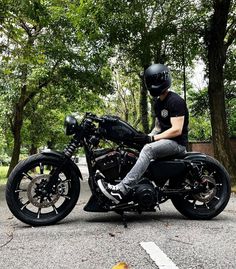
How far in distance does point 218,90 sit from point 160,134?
21.3ft

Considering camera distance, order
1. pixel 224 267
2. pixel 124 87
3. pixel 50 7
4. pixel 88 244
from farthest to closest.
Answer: pixel 124 87
pixel 50 7
pixel 88 244
pixel 224 267

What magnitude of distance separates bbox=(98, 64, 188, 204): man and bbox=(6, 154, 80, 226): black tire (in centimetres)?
49

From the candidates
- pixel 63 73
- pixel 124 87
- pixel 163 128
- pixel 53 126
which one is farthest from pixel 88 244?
pixel 124 87

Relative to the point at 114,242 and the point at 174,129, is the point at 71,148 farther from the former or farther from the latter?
the point at 114,242

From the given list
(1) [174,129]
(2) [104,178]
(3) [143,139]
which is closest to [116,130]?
(3) [143,139]

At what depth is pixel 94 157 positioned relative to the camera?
16.8ft

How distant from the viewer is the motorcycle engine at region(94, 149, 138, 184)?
5.05 metres

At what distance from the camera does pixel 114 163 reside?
5.06 meters

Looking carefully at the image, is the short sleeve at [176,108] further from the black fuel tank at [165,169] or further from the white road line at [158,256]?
the white road line at [158,256]

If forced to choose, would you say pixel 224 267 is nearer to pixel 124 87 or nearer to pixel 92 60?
pixel 92 60

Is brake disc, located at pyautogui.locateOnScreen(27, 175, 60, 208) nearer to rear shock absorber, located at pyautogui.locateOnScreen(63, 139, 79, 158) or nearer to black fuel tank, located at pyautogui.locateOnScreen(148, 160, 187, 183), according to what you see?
rear shock absorber, located at pyautogui.locateOnScreen(63, 139, 79, 158)

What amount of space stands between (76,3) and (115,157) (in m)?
10.8

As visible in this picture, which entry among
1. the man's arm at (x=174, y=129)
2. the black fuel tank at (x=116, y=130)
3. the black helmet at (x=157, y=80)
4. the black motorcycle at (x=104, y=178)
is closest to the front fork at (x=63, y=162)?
the black motorcycle at (x=104, y=178)

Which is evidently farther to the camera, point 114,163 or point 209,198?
point 209,198
